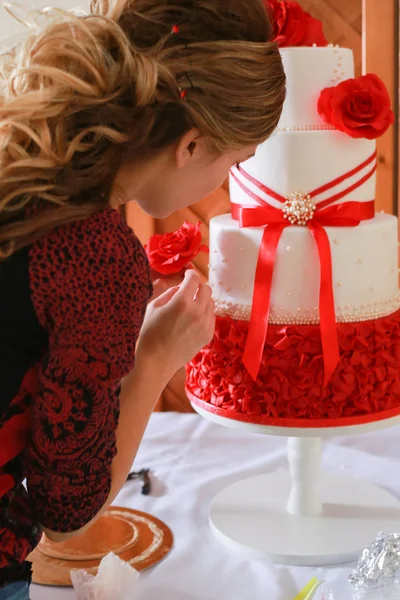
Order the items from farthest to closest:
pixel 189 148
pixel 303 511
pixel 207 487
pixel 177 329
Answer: pixel 207 487, pixel 303 511, pixel 177 329, pixel 189 148

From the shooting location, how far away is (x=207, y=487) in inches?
62.2

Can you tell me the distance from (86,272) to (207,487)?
3.05 ft

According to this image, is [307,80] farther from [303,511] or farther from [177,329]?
[303,511]

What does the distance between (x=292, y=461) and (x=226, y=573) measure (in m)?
0.23

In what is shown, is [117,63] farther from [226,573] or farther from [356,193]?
[226,573]

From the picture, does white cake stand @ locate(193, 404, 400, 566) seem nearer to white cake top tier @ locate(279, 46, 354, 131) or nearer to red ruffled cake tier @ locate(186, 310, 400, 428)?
red ruffled cake tier @ locate(186, 310, 400, 428)

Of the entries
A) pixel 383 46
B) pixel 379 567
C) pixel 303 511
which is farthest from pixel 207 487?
pixel 383 46

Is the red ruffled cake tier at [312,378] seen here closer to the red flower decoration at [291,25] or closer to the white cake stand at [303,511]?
the white cake stand at [303,511]

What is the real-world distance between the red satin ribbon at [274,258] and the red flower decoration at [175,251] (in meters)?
0.09

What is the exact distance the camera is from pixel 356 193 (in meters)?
1.27

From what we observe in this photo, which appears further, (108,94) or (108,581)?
(108,581)

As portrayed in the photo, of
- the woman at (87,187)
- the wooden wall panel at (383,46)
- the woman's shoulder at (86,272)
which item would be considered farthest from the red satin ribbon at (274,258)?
the wooden wall panel at (383,46)

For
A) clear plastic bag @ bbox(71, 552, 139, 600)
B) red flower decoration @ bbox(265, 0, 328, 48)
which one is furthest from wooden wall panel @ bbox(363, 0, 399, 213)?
clear plastic bag @ bbox(71, 552, 139, 600)

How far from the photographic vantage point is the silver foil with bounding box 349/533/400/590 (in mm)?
1069
